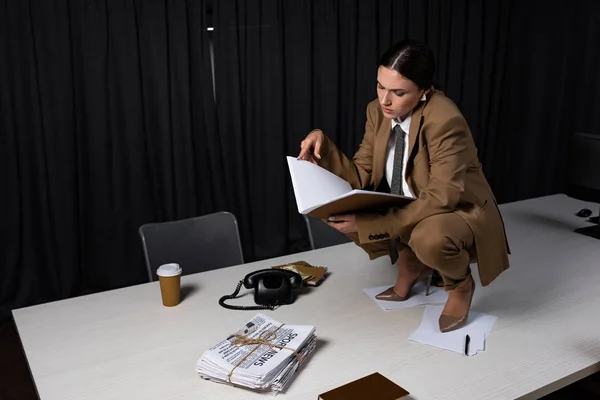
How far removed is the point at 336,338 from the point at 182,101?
87.5 inches

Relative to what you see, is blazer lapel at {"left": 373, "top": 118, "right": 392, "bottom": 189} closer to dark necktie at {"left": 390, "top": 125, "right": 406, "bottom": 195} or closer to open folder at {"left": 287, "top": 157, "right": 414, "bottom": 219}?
dark necktie at {"left": 390, "top": 125, "right": 406, "bottom": 195}

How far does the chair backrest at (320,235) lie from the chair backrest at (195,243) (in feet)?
1.09

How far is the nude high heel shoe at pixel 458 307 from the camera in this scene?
5.18ft

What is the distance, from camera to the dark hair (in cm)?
151

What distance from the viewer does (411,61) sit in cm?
151

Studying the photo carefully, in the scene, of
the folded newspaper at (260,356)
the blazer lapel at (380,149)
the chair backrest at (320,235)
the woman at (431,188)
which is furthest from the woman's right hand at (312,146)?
the chair backrest at (320,235)

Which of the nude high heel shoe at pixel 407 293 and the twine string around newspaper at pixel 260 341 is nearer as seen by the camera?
the twine string around newspaper at pixel 260 341

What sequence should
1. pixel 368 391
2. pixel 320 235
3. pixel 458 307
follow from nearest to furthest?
1. pixel 368 391
2. pixel 458 307
3. pixel 320 235

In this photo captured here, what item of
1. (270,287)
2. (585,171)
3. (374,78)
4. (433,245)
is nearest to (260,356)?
(270,287)

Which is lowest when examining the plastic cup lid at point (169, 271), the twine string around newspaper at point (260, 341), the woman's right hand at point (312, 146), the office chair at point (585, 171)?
the twine string around newspaper at point (260, 341)

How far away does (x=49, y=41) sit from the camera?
117 inches

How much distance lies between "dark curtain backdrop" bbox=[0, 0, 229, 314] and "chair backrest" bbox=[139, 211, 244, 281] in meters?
1.27

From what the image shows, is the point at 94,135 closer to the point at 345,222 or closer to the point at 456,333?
the point at 345,222

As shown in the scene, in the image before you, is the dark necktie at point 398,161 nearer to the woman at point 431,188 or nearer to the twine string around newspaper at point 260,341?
the woman at point 431,188
